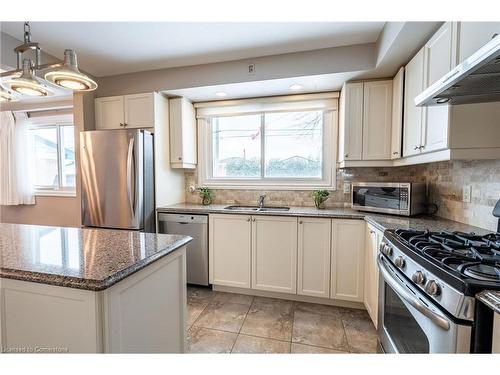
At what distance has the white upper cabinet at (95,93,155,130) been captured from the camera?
2.66 m

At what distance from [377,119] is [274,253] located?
5.47 ft

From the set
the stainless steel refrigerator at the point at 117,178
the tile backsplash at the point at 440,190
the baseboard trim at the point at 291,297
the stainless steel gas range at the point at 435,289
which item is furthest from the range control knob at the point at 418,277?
the stainless steel refrigerator at the point at 117,178

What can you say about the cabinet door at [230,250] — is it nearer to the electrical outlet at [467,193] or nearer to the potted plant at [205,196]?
the potted plant at [205,196]

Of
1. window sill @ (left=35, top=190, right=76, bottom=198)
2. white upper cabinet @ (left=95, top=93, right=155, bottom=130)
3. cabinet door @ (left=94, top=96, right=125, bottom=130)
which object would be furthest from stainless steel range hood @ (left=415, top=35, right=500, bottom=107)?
window sill @ (left=35, top=190, right=76, bottom=198)

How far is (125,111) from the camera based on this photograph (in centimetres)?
273

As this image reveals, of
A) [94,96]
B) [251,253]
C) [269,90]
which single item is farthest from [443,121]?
[94,96]

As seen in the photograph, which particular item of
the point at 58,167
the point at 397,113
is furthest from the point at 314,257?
the point at 58,167

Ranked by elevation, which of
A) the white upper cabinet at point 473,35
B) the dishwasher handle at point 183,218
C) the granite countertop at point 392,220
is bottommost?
the dishwasher handle at point 183,218

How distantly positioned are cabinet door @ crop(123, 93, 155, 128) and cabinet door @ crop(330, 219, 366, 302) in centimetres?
226

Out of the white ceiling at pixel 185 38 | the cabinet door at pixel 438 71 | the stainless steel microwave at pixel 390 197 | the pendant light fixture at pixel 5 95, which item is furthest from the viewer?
the stainless steel microwave at pixel 390 197

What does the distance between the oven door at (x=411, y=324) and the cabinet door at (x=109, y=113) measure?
297cm

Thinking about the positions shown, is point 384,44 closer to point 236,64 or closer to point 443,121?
point 443,121

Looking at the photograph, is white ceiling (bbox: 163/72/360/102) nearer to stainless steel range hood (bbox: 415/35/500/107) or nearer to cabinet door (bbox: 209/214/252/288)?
stainless steel range hood (bbox: 415/35/500/107)

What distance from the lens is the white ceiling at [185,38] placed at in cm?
189
